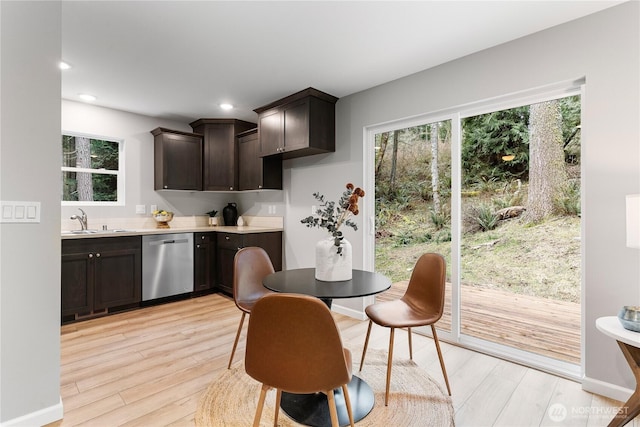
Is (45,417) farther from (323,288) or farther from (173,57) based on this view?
(173,57)

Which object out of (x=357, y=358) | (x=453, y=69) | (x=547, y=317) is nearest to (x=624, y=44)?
(x=453, y=69)

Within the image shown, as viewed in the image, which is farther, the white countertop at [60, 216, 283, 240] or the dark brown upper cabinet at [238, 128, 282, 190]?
the dark brown upper cabinet at [238, 128, 282, 190]

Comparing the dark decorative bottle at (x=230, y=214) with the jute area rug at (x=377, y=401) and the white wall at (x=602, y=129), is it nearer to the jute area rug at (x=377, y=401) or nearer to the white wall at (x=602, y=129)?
the jute area rug at (x=377, y=401)

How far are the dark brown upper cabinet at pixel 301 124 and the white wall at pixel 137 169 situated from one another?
0.90m

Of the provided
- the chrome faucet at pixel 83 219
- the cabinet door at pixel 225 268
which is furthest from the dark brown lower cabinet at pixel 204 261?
the chrome faucet at pixel 83 219

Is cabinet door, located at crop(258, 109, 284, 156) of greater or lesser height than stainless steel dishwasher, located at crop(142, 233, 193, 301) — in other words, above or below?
above

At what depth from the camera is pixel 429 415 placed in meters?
1.78

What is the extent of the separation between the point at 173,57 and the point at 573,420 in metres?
3.76

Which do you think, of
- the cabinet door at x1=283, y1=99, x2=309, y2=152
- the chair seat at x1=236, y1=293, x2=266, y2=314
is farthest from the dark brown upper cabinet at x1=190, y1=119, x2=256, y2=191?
the chair seat at x1=236, y1=293, x2=266, y2=314

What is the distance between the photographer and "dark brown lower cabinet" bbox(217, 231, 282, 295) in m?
3.98

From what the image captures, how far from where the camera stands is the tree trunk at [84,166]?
3.87 m

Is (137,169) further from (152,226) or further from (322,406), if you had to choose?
(322,406)

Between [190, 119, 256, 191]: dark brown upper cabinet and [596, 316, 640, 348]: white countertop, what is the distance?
407 cm

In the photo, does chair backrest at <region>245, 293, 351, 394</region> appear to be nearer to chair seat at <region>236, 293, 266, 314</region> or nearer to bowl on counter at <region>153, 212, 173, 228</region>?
chair seat at <region>236, 293, 266, 314</region>
